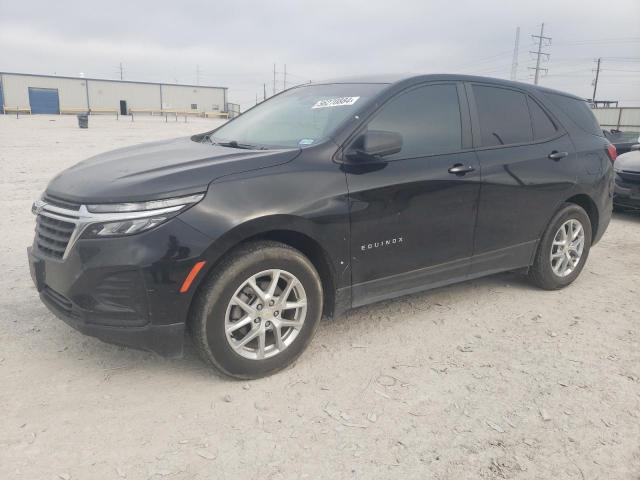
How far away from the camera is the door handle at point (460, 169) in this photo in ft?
12.4

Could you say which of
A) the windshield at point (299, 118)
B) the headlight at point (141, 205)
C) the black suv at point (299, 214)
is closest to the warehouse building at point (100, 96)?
the windshield at point (299, 118)

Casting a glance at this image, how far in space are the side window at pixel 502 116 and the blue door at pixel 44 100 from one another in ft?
216

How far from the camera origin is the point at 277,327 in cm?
313

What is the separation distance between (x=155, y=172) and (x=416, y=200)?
1694 millimetres

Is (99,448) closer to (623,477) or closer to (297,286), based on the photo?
(297,286)

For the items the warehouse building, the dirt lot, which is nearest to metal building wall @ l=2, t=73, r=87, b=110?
the warehouse building

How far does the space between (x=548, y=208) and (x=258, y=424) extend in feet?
10.3

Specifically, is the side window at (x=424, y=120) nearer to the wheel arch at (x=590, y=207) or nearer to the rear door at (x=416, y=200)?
the rear door at (x=416, y=200)

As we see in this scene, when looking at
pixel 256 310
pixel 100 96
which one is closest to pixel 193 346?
pixel 256 310

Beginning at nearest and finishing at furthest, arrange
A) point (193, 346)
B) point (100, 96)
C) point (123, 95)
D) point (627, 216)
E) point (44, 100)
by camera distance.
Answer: point (193, 346) → point (627, 216) → point (44, 100) → point (100, 96) → point (123, 95)

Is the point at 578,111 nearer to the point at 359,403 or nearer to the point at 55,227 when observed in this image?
the point at 359,403

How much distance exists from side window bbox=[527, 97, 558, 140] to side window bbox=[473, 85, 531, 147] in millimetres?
72

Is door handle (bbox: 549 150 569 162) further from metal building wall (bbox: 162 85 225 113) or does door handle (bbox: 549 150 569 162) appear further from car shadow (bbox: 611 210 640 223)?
metal building wall (bbox: 162 85 225 113)

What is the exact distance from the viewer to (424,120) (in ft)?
12.3
